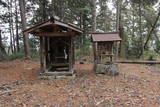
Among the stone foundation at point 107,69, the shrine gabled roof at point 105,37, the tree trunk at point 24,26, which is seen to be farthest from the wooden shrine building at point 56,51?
the tree trunk at point 24,26

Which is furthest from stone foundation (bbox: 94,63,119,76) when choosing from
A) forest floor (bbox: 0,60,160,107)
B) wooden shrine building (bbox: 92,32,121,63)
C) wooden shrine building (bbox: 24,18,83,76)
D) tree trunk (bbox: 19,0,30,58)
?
tree trunk (bbox: 19,0,30,58)

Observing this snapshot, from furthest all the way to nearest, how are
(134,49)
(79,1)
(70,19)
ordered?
(70,19), (134,49), (79,1)

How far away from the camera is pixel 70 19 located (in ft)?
59.0

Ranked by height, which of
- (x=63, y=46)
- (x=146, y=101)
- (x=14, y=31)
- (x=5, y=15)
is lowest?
(x=146, y=101)

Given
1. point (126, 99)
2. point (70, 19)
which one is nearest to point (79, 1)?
point (70, 19)

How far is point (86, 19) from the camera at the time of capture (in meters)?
18.0

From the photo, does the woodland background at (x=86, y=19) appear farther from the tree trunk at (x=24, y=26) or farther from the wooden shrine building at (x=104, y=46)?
the wooden shrine building at (x=104, y=46)

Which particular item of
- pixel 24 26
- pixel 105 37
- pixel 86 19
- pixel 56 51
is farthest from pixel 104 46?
pixel 86 19

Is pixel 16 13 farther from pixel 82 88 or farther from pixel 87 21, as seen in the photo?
pixel 82 88

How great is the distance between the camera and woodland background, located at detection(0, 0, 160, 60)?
14.2 metres

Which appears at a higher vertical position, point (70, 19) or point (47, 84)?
point (70, 19)

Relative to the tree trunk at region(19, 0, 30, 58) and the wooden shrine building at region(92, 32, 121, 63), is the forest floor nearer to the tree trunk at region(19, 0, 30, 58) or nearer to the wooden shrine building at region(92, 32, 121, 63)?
the wooden shrine building at region(92, 32, 121, 63)

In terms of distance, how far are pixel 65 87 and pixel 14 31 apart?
19355 mm

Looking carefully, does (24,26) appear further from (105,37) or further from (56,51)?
(105,37)
